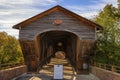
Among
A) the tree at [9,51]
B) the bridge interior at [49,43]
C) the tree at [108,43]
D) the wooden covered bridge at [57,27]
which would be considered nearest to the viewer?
the wooden covered bridge at [57,27]

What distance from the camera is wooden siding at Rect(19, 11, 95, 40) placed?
2323 centimetres

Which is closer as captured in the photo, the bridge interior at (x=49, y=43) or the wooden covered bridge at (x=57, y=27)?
the wooden covered bridge at (x=57, y=27)

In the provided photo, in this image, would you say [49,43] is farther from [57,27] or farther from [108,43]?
[57,27]

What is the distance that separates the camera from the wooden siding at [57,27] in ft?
76.2

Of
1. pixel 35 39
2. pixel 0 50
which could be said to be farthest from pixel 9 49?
pixel 35 39

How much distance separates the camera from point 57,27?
23297 mm

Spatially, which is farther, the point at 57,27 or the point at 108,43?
the point at 108,43

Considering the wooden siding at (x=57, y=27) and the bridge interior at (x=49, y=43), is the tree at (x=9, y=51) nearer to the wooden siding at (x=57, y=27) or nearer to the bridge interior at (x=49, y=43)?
the bridge interior at (x=49, y=43)

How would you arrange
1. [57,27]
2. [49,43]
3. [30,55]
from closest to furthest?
1. [57,27]
2. [30,55]
3. [49,43]

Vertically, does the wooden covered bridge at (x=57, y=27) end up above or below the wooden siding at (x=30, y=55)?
above

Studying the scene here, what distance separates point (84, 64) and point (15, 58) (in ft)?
75.4

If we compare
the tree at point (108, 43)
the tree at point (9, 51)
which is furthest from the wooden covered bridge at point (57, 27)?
the tree at point (9, 51)

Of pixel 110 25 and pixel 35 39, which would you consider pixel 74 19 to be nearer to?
pixel 35 39

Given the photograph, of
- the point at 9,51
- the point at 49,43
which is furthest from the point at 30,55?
the point at 9,51
